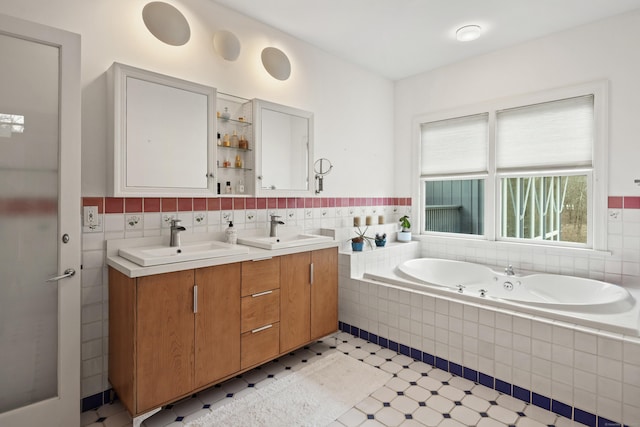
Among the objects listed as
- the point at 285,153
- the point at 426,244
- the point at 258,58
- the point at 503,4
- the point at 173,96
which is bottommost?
the point at 426,244

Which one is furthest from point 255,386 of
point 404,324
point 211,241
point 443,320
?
point 443,320

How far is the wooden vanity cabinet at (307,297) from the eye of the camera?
97.4 inches

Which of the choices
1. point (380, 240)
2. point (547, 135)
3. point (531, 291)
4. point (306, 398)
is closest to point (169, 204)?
point (306, 398)

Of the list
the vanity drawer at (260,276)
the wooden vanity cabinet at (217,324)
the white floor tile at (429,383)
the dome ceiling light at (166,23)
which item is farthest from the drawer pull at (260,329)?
the dome ceiling light at (166,23)

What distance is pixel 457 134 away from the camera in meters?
3.80

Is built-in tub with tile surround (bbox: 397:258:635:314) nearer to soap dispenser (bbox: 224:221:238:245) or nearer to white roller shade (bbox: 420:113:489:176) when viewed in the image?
white roller shade (bbox: 420:113:489:176)

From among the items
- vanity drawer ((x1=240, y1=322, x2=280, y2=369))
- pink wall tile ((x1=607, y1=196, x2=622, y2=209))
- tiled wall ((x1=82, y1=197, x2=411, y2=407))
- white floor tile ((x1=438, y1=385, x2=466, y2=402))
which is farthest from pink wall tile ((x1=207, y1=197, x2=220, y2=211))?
pink wall tile ((x1=607, y1=196, x2=622, y2=209))

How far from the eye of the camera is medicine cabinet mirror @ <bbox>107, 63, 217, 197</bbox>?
2008mm

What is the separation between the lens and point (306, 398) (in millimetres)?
2111

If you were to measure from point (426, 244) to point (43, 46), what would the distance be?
374 cm

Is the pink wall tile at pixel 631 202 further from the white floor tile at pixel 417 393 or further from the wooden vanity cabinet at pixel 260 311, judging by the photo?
the wooden vanity cabinet at pixel 260 311

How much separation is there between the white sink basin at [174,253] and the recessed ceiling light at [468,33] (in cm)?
265

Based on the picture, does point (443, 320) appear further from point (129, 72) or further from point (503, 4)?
point (129, 72)

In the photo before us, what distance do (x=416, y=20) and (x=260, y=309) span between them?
264 centimetres
